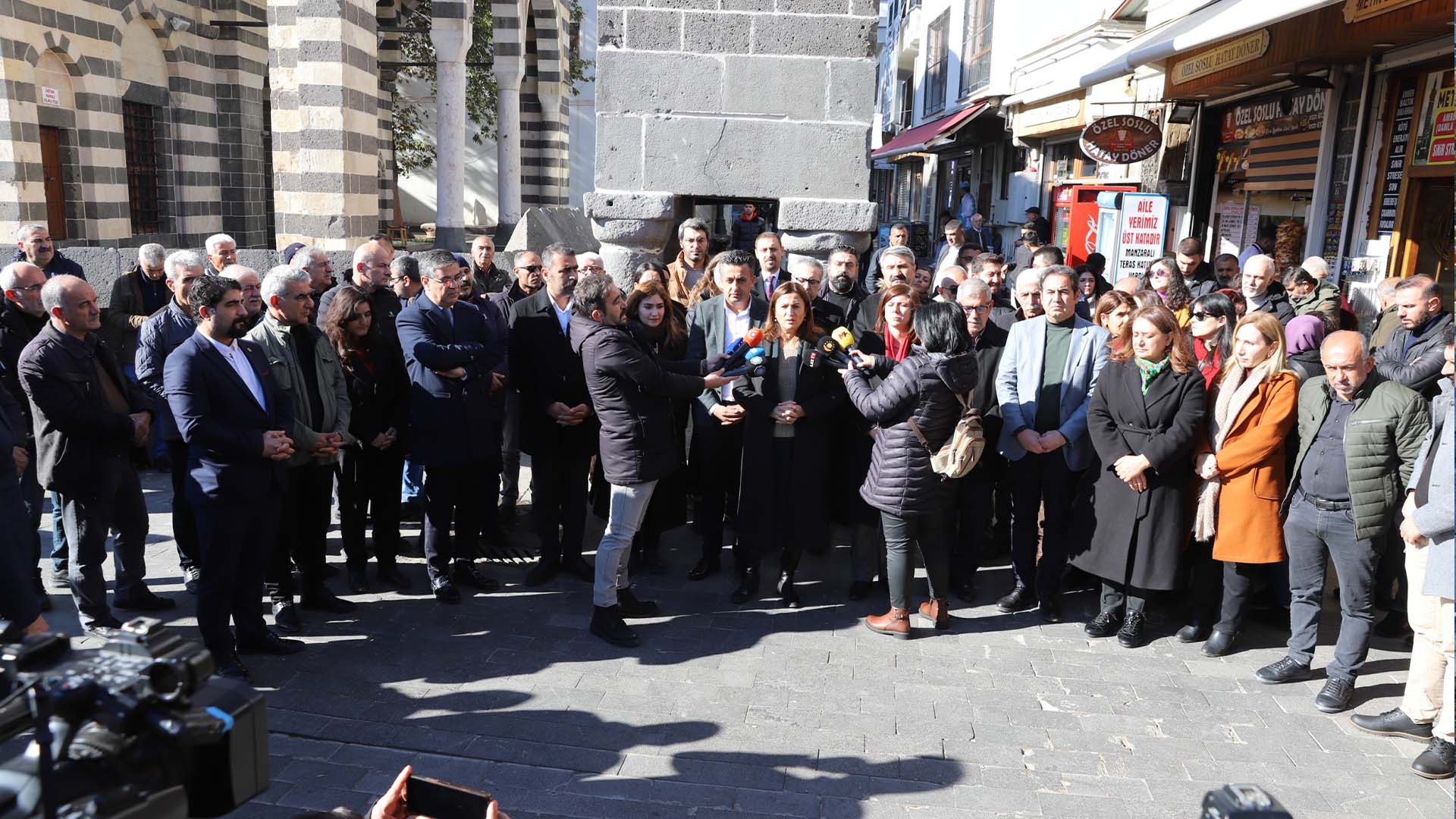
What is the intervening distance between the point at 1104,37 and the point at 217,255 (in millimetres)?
12533

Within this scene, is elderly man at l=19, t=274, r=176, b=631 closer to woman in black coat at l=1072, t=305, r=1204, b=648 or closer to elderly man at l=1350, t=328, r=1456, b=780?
woman in black coat at l=1072, t=305, r=1204, b=648

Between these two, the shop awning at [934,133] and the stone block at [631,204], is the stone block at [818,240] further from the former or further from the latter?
the shop awning at [934,133]

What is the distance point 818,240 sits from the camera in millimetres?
6879

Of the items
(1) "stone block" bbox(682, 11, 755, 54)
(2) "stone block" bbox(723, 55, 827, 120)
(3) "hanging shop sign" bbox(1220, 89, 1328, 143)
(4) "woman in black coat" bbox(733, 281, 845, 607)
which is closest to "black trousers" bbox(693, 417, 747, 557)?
(4) "woman in black coat" bbox(733, 281, 845, 607)

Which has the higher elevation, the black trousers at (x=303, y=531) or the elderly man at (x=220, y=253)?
the elderly man at (x=220, y=253)

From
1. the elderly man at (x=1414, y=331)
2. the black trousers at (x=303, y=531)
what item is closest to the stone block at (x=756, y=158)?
the black trousers at (x=303, y=531)

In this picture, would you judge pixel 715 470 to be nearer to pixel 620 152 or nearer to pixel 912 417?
pixel 912 417

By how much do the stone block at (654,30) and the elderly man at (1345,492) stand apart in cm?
422

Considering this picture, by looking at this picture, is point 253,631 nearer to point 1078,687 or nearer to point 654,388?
point 654,388

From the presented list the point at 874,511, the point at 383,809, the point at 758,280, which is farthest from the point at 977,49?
the point at 383,809

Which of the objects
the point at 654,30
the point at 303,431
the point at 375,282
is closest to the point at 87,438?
the point at 303,431

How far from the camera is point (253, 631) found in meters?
4.71

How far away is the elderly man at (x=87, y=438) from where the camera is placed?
461 cm

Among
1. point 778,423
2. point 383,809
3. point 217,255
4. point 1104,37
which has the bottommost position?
point 383,809
